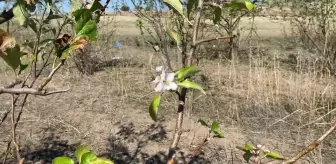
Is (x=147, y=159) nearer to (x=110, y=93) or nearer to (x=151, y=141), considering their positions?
(x=151, y=141)

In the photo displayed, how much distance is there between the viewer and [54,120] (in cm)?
337

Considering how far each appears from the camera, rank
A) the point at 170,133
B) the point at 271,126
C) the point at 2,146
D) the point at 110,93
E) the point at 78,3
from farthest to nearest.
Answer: the point at 110,93 < the point at 271,126 < the point at 170,133 < the point at 2,146 < the point at 78,3

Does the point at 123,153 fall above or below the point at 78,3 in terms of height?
below

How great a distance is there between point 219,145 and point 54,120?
1.25 meters

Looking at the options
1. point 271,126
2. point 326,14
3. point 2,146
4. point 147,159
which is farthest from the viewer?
point 326,14

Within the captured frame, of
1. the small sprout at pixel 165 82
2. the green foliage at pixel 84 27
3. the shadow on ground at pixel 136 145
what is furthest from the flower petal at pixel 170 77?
the shadow on ground at pixel 136 145

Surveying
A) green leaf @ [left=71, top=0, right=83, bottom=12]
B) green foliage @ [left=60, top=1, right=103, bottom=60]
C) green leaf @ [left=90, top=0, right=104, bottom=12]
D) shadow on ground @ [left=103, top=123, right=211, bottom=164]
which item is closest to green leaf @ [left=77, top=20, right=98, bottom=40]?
green foliage @ [left=60, top=1, right=103, bottom=60]

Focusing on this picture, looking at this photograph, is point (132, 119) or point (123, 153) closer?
point (123, 153)

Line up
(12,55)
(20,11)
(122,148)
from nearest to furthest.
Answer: (12,55) < (20,11) < (122,148)

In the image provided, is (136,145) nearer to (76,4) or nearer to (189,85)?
(76,4)

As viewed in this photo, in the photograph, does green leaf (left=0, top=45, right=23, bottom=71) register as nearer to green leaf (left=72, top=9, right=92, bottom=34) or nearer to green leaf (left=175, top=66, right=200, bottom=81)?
green leaf (left=72, top=9, right=92, bottom=34)

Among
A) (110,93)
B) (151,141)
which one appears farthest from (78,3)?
(110,93)

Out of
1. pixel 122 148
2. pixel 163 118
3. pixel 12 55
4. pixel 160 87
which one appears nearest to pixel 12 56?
pixel 12 55

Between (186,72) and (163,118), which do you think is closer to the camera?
(186,72)
